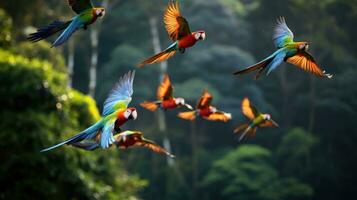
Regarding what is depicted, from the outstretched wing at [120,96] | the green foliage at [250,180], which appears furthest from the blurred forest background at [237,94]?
the outstretched wing at [120,96]

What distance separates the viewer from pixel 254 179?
21.6 metres

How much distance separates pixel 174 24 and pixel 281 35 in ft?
1.15

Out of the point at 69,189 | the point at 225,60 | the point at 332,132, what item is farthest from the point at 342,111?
the point at 69,189

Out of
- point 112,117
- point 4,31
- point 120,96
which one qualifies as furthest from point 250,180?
point 112,117

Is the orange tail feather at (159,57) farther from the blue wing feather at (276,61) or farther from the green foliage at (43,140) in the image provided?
the green foliage at (43,140)

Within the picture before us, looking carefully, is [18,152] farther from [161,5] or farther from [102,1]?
[161,5]

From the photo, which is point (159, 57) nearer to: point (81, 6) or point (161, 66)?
point (81, 6)

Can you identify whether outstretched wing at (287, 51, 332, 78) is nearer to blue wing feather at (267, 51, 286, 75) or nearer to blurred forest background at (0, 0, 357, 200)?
blue wing feather at (267, 51, 286, 75)

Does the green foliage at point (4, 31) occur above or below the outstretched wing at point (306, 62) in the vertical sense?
above

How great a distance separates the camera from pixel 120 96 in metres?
2.09

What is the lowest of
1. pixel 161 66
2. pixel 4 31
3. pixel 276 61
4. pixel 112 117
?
pixel 112 117

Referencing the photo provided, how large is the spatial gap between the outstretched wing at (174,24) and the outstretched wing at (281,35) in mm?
287

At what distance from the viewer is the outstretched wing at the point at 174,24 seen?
196cm

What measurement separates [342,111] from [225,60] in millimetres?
5253
